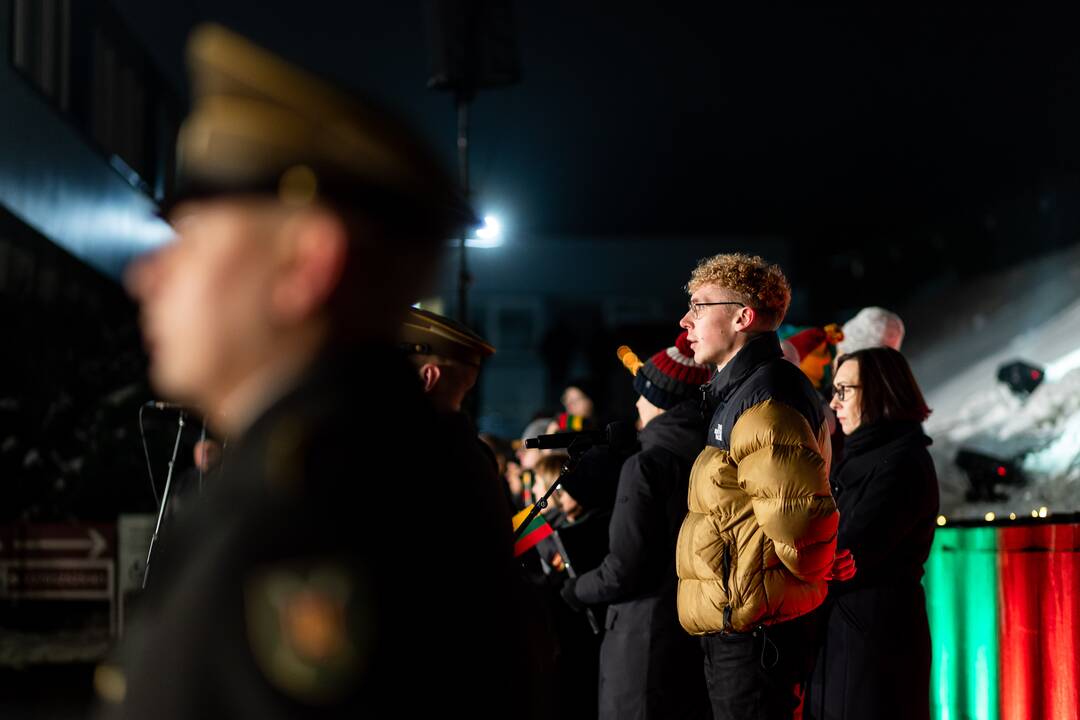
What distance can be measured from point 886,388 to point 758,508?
1424 millimetres

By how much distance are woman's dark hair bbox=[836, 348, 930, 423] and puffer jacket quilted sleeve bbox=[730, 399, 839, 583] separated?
1.18 metres

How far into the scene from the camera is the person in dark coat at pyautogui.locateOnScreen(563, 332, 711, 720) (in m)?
4.18

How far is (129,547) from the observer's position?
31.7 feet

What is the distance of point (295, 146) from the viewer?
1.14 metres

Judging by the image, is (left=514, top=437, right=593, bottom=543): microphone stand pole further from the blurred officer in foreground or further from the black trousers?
the blurred officer in foreground

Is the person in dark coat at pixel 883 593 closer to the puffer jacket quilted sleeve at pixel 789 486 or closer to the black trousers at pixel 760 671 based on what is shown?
the black trousers at pixel 760 671

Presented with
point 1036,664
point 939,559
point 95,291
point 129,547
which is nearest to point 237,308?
point 1036,664

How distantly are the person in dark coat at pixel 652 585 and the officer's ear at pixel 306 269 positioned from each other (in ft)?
10.5

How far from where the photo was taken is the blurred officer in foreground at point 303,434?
0.97 m

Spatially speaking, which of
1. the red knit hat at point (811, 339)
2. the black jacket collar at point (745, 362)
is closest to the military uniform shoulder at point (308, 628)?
the black jacket collar at point (745, 362)

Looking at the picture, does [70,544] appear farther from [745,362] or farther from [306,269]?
[306,269]

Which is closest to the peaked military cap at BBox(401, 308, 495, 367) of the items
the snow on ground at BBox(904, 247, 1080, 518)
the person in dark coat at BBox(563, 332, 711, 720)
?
the person in dark coat at BBox(563, 332, 711, 720)

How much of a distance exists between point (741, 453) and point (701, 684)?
1261mm

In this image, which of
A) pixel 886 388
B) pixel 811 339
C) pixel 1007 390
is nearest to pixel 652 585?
pixel 886 388
